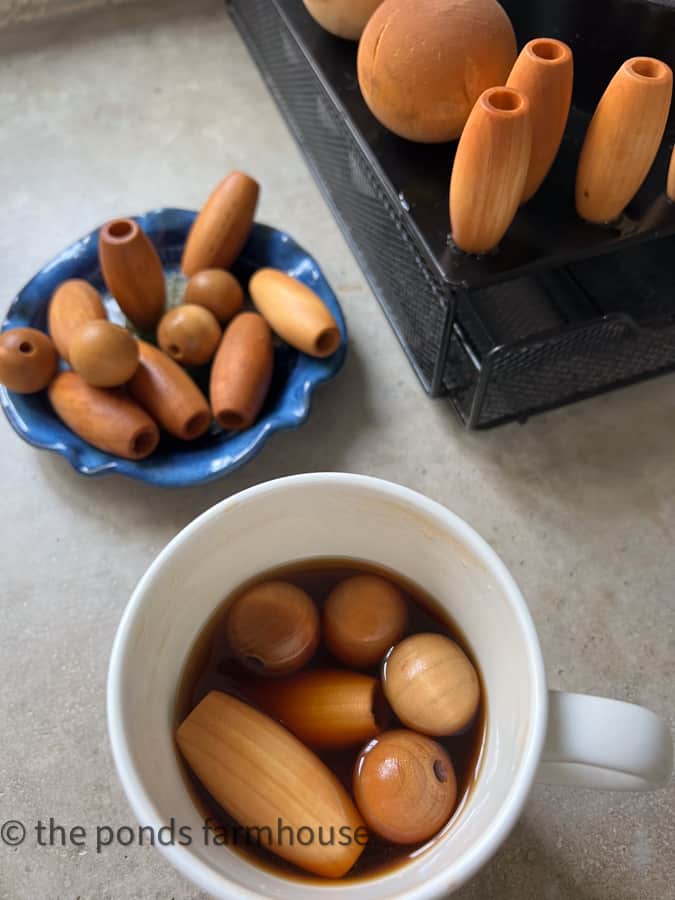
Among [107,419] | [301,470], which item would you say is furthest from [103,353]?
[301,470]

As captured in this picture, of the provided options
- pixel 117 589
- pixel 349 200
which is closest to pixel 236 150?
pixel 349 200

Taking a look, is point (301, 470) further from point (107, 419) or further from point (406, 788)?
point (406, 788)

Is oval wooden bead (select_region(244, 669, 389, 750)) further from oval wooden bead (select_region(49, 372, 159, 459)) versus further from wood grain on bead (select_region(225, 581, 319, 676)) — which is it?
oval wooden bead (select_region(49, 372, 159, 459))

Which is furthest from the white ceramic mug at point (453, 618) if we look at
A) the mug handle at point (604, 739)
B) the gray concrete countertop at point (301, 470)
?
the gray concrete countertop at point (301, 470)

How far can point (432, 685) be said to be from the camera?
0.27 metres

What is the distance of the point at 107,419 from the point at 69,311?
0.09 metres

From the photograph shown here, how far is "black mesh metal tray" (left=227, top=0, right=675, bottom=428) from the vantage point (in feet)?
1.37

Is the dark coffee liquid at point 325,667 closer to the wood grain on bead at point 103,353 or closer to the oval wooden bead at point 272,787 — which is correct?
the oval wooden bead at point 272,787

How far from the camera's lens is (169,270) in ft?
1.81

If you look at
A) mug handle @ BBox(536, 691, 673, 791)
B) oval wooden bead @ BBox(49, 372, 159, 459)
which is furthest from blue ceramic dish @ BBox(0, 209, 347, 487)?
mug handle @ BBox(536, 691, 673, 791)

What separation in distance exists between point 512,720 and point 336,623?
85 mm

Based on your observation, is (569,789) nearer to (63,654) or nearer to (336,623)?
(336,623)

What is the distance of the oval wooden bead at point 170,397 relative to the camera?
46cm

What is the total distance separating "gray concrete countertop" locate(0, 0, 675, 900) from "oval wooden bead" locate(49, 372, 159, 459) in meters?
0.04
